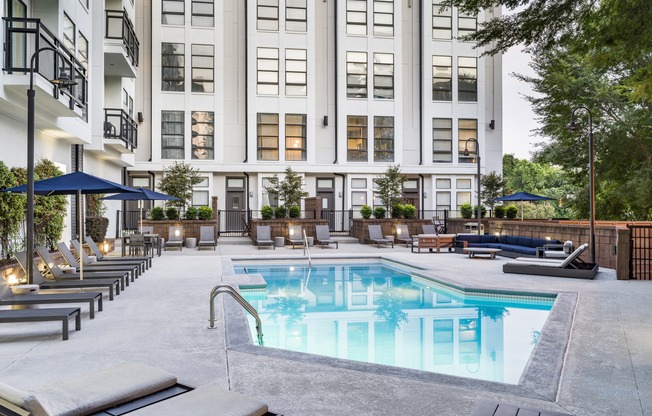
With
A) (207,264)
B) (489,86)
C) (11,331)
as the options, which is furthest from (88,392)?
(489,86)

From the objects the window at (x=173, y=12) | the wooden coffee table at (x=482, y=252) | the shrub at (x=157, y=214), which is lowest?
the wooden coffee table at (x=482, y=252)

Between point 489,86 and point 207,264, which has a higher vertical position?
point 489,86

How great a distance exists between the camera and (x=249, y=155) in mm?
29484

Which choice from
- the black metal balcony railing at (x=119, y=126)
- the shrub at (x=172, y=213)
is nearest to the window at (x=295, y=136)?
the shrub at (x=172, y=213)

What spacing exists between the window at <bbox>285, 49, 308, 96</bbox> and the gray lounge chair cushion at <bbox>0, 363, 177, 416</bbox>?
27.5m

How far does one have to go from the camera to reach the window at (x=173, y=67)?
29.1m

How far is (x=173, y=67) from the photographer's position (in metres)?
29.2

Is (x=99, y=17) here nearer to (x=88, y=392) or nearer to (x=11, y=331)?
(x=11, y=331)

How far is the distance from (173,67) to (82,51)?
13161mm

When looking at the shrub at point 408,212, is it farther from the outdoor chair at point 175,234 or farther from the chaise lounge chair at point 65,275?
the chaise lounge chair at point 65,275

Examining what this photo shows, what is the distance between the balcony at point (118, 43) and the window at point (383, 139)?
14.9 meters

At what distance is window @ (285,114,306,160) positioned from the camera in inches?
1190

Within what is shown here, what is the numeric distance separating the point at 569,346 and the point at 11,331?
728cm

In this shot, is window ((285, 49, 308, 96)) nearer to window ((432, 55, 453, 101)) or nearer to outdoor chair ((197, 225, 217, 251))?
window ((432, 55, 453, 101))
